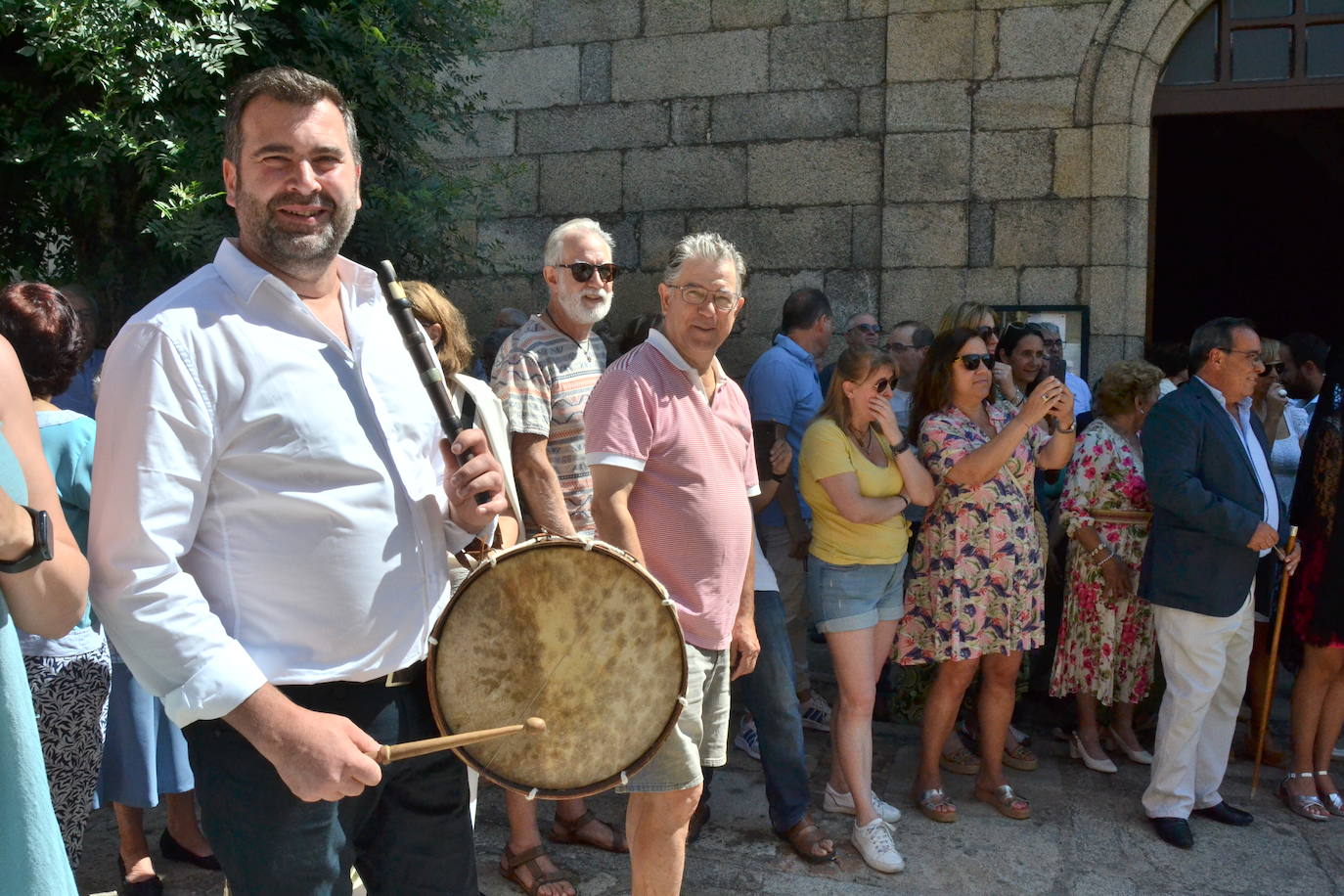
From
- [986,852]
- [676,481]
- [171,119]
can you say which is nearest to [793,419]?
[986,852]

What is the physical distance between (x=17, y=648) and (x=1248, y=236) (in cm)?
1251

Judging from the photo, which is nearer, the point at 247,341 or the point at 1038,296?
the point at 247,341

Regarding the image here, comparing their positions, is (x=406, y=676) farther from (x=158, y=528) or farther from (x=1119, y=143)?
(x=1119, y=143)

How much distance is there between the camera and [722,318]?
10.7ft

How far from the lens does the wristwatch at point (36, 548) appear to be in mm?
1669

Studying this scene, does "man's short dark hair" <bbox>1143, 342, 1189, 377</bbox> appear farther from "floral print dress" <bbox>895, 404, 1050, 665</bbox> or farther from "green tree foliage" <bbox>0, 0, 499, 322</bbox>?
"green tree foliage" <bbox>0, 0, 499, 322</bbox>

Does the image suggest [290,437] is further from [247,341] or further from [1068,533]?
[1068,533]

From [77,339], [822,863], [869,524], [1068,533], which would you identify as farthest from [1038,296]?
[77,339]

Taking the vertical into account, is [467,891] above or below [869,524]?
below

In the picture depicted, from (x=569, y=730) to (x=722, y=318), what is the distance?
4.37 ft

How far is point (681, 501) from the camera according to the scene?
10.3ft

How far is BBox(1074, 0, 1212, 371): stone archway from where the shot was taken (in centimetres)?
647

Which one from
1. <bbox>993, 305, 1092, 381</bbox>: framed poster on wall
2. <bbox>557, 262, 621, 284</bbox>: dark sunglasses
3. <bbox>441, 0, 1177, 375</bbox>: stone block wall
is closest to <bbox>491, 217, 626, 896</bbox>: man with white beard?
<bbox>557, 262, 621, 284</bbox>: dark sunglasses

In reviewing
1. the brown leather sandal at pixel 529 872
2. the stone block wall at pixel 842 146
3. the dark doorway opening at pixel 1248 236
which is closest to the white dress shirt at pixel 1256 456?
the stone block wall at pixel 842 146
